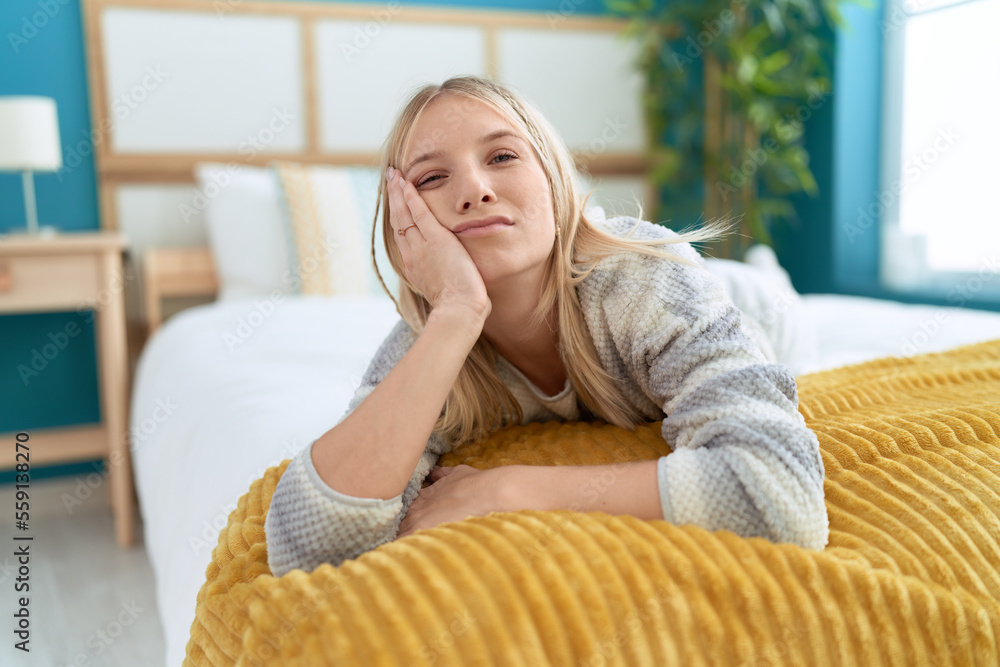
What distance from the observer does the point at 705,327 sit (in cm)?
82

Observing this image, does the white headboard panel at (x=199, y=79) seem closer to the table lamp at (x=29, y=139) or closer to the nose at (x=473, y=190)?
the table lamp at (x=29, y=139)

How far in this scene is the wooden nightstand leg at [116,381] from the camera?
7.22ft

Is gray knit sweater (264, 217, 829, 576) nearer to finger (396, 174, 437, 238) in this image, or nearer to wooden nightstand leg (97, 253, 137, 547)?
finger (396, 174, 437, 238)

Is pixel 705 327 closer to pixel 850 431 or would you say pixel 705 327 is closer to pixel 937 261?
pixel 850 431

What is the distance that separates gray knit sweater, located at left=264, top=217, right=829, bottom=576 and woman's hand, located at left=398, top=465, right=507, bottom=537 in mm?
17

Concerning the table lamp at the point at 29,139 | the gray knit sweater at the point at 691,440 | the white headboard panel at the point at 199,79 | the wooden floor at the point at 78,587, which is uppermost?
the white headboard panel at the point at 199,79

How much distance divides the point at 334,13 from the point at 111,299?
131 cm

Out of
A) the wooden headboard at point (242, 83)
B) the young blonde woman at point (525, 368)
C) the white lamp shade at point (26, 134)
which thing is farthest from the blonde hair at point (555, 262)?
the white lamp shade at point (26, 134)

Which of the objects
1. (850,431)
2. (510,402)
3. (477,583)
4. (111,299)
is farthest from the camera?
(111,299)

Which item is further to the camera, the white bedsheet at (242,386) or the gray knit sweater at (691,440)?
the white bedsheet at (242,386)

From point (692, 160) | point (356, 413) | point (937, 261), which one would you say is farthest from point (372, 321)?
point (937, 261)

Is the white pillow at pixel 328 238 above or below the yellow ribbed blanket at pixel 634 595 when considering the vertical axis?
above

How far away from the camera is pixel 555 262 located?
3.17 feet

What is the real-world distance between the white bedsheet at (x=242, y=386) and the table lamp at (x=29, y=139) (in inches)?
24.0
